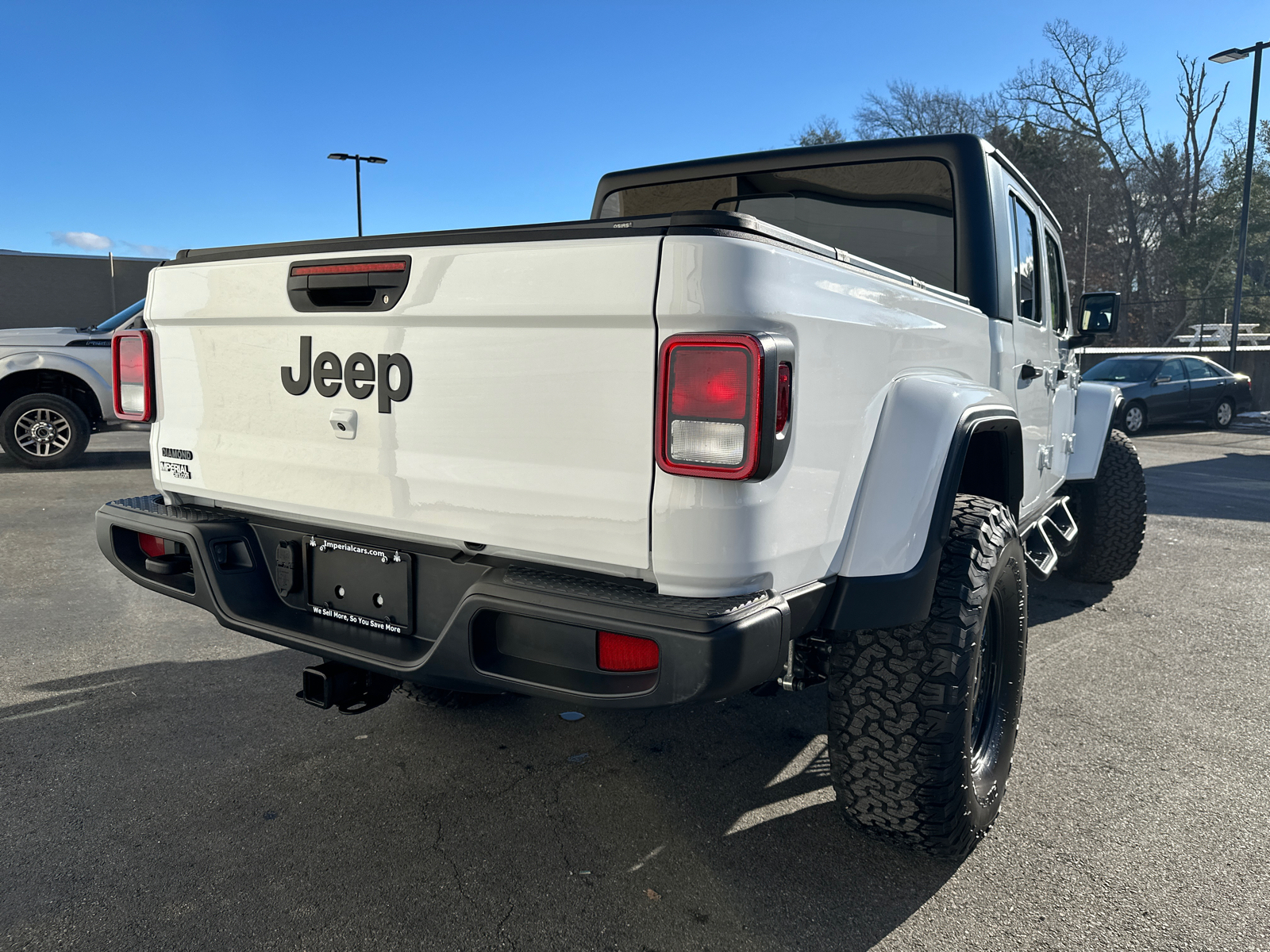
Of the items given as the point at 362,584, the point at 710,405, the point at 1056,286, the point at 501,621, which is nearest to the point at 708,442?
the point at 710,405

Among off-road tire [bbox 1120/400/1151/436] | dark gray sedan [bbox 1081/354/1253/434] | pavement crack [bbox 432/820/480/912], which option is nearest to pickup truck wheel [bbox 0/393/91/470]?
pavement crack [bbox 432/820/480/912]

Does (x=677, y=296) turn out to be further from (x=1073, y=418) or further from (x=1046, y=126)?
(x=1046, y=126)

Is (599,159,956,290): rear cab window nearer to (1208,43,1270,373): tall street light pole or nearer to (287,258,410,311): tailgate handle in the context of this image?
(287,258,410,311): tailgate handle

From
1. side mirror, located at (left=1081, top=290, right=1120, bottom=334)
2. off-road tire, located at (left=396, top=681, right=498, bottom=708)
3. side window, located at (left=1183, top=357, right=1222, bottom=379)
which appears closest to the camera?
off-road tire, located at (left=396, top=681, right=498, bottom=708)

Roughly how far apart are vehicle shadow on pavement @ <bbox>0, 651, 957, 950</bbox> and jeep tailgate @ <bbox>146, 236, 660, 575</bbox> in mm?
530

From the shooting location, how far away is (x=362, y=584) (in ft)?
8.04

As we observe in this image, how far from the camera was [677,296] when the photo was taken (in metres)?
1.81

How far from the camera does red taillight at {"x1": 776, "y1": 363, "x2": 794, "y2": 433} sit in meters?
1.85

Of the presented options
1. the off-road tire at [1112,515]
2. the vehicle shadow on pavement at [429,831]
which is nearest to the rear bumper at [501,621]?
the vehicle shadow on pavement at [429,831]

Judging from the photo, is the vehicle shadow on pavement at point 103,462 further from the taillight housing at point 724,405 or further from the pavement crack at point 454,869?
the taillight housing at point 724,405

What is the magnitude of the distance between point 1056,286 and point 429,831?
376 cm

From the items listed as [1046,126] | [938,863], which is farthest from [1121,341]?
[938,863]

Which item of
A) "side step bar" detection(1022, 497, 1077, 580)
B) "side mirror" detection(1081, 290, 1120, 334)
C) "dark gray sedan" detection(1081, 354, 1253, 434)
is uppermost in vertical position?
"side mirror" detection(1081, 290, 1120, 334)

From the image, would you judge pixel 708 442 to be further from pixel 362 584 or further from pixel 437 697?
pixel 437 697
